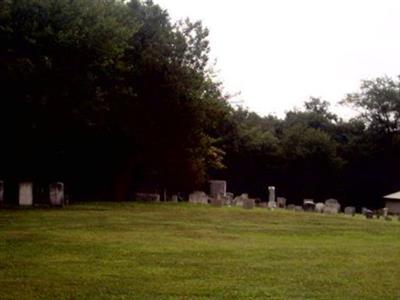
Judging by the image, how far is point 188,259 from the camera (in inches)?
570

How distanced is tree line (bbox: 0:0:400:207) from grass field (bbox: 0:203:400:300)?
7564 mm

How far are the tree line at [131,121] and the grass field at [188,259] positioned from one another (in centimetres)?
756

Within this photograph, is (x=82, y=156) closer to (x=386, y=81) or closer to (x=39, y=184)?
(x=39, y=184)

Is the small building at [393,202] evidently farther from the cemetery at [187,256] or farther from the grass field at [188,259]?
the grass field at [188,259]

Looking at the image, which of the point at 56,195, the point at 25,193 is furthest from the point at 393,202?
the point at 25,193

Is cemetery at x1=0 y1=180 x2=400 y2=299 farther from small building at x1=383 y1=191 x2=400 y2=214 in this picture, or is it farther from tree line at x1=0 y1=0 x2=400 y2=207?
small building at x1=383 y1=191 x2=400 y2=214

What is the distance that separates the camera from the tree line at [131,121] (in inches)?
1133

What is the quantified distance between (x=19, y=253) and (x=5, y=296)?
4642mm

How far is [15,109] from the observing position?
29172 mm

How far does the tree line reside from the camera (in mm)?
28781

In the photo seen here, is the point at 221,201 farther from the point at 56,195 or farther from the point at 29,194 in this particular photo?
the point at 29,194

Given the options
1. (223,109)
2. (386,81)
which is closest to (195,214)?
(223,109)

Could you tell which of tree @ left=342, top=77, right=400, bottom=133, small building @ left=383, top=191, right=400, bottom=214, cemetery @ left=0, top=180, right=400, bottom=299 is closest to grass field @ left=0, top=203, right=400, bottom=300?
cemetery @ left=0, top=180, right=400, bottom=299

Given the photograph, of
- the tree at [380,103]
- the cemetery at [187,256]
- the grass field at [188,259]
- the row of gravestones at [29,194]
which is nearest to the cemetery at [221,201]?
the row of gravestones at [29,194]
